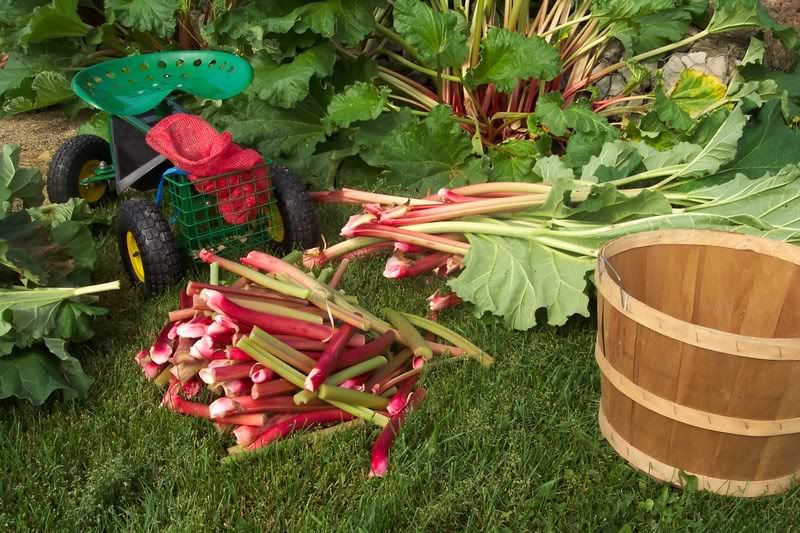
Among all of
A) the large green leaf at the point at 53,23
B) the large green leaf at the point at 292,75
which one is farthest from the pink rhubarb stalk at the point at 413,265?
the large green leaf at the point at 53,23

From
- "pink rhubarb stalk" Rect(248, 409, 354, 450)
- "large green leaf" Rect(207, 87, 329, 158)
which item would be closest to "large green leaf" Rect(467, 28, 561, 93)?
"large green leaf" Rect(207, 87, 329, 158)

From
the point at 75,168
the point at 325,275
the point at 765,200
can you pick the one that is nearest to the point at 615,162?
the point at 765,200

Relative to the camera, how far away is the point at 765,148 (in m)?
3.05

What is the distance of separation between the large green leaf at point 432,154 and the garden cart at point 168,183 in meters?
0.52

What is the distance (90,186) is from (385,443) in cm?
249

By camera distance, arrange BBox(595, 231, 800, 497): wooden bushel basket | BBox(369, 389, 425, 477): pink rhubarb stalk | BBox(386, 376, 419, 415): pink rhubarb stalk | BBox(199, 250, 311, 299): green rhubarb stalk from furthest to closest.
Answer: BBox(199, 250, 311, 299): green rhubarb stalk → BBox(386, 376, 419, 415): pink rhubarb stalk → BBox(369, 389, 425, 477): pink rhubarb stalk → BBox(595, 231, 800, 497): wooden bushel basket

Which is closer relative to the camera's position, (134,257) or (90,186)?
(134,257)

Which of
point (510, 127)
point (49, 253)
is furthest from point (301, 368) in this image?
point (510, 127)

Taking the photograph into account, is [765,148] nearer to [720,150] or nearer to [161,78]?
[720,150]

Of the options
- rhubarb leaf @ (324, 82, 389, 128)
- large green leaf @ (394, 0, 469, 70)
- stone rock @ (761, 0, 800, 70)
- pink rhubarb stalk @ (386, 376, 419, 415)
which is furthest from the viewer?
stone rock @ (761, 0, 800, 70)

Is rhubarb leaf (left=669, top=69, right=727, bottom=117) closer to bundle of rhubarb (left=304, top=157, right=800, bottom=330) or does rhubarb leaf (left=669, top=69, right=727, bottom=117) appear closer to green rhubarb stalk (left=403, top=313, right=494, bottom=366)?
bundle of rhubarb (left=304, top=157, right=800, bottom=330)

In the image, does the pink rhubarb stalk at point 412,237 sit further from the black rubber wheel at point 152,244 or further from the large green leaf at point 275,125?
the large green leaf at point 275,125

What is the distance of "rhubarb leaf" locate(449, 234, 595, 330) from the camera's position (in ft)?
8.80

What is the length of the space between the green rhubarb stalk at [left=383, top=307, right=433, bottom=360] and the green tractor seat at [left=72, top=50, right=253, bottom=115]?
1339 millimetres
